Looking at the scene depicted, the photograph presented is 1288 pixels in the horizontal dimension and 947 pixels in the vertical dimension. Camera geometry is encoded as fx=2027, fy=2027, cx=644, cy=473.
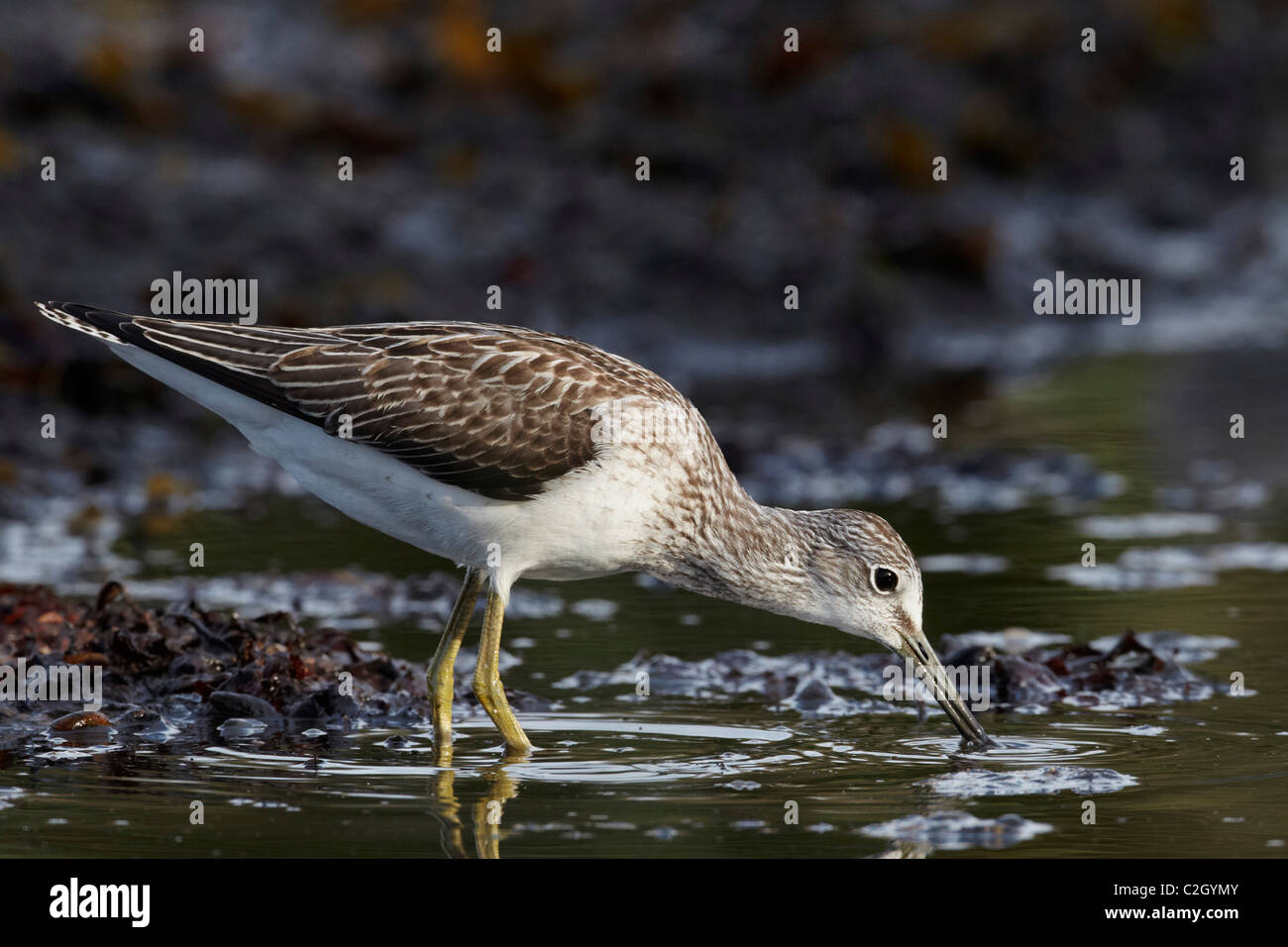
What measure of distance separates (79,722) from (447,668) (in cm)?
156

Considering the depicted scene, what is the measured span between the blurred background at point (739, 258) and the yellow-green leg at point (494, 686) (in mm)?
873

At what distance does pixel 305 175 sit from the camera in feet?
63.1

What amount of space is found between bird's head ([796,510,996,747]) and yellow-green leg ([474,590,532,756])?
142 cm

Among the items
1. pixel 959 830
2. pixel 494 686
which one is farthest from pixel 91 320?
pixel 959 830

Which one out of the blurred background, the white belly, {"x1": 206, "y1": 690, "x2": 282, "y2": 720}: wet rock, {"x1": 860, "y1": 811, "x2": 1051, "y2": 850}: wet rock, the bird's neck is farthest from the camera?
the blurred background

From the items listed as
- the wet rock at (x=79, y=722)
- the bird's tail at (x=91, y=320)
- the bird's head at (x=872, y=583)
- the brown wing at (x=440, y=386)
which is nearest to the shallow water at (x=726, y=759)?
the wet rock at (x=79, y=722)

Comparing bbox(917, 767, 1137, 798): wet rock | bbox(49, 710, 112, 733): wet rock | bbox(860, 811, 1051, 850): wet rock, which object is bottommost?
bbox(860, 811, 1051, 850): wet rock

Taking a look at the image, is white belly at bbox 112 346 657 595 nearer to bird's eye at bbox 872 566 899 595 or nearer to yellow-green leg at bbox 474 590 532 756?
yellow-green leg at bbox 474 590 532 756

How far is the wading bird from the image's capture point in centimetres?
852

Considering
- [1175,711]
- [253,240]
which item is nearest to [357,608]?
[1175,711]

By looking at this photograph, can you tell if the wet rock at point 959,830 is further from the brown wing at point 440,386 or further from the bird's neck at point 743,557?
the brown wing at point 440,386

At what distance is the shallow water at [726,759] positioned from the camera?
22.8 feet

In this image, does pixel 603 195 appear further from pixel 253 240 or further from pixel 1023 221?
pixel 1023 221

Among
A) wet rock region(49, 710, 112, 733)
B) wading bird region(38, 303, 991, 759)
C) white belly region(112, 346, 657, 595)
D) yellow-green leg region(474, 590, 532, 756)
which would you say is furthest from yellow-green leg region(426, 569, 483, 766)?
wet rock region(49, 710, 112, 733)
